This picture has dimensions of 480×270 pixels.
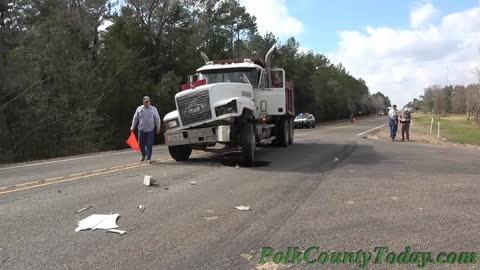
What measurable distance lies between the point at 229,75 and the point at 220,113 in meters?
2.77

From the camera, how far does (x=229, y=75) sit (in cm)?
1505

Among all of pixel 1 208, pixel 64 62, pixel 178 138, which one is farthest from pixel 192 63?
pixel 1 208

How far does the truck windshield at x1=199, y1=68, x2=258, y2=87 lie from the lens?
14.9m

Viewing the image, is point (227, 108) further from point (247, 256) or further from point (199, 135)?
point (247, 256)

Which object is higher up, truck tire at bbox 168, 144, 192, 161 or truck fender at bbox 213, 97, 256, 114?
truck fender at bbox 213, 97, 256, 114

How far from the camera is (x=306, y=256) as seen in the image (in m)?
5.01

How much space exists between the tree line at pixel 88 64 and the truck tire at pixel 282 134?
34.3 feet

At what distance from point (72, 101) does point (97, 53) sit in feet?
23.3

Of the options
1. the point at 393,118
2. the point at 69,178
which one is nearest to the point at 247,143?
the point at 69,178

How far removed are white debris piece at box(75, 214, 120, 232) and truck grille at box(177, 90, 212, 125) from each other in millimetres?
6395

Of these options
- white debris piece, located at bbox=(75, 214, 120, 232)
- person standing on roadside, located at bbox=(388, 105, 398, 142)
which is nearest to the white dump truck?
white debris piece, located at bbox=(75, 214, 120, 232)

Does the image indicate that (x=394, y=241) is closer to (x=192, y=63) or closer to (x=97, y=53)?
(x=97, y=53)

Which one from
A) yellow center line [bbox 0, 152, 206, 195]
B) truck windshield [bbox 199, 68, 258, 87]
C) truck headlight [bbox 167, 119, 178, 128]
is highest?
truck windshield [bbox 199, 68, 258, 87]

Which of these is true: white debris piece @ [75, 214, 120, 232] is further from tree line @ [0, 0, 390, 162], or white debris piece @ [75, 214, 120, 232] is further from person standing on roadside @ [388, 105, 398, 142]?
person standing on roadside @ [388, 105, 398, 142]
